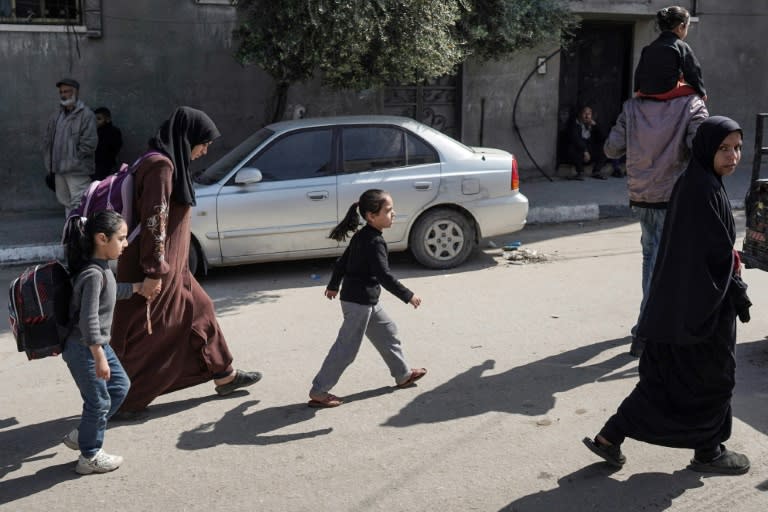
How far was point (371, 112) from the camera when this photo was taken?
13820 mm

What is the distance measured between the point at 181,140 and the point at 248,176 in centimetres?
345

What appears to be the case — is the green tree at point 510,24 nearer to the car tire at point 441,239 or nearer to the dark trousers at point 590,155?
the dark trousers at point 590,155

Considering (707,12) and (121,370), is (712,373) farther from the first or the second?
(707,12)

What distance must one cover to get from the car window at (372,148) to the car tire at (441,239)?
2.08 ft

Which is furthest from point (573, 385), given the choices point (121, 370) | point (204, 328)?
point (121, 370)

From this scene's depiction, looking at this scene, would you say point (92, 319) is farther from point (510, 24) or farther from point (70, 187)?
point (510, 24)

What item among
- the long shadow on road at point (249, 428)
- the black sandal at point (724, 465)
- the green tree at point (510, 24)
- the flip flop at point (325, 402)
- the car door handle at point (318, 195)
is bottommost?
the long shadow on road at point (249, 428)

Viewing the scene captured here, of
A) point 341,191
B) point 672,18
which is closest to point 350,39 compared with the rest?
point 341,191

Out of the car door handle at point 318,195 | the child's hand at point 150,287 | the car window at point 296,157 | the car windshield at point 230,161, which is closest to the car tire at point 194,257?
the car windshield at point 230,161

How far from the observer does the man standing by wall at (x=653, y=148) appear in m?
5.91

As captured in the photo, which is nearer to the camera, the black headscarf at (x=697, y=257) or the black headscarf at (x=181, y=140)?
the black headscarf at (x=697, y=257)

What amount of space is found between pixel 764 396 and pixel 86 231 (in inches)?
151

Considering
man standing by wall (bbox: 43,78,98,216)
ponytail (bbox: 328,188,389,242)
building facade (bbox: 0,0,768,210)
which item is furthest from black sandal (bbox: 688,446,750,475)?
building facade (bbox: 0,0,768,210)

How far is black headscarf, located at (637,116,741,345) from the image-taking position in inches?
161
